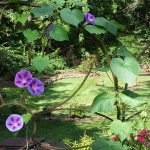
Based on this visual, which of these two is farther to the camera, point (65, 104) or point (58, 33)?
point (65, 104)

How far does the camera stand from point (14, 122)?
1.10 metres

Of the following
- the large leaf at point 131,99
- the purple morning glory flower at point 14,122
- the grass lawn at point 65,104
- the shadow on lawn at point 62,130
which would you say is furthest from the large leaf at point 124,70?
the shadow on lawn at point 62,130

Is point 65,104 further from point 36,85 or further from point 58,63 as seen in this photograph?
point 36,85

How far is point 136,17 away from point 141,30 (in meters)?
1.11

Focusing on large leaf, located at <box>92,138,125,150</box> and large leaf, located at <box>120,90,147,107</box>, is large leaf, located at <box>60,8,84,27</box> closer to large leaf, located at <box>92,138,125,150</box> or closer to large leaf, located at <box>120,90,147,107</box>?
large leaf, located at <box>120,90,147,107</box>

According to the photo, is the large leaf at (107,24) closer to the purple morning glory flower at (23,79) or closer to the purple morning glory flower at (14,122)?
the purple morning glory flower at (23,79)

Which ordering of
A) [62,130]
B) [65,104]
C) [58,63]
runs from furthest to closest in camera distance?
1. [58,63]
2. [65,104]
3. [62,130]

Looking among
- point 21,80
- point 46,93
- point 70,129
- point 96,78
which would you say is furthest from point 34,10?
point 96,78

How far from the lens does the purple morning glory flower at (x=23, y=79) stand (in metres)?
1.10

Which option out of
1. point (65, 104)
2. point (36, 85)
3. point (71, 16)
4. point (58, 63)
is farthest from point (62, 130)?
point (58, 63)

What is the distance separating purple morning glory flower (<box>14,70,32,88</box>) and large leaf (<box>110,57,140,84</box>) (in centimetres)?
26

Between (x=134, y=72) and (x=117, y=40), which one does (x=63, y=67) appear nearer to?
(x=117, y=40)

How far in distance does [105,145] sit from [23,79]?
0.32 metres

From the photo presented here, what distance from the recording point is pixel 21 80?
3.63ft
